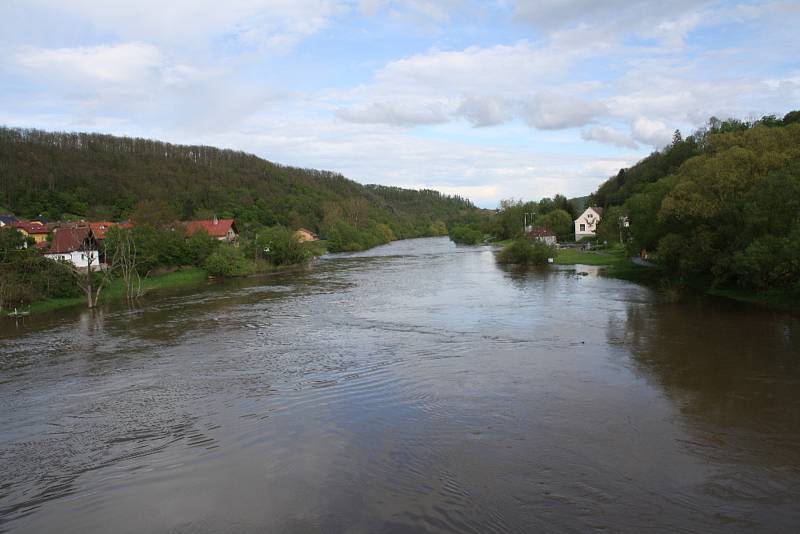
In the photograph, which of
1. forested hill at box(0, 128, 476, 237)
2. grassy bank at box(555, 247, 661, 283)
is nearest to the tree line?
forested hill at box(0, 128, 476, 237)

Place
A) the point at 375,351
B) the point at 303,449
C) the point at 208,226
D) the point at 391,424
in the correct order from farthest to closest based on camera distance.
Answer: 1. the point at 208,226
2. the point at 375,351
3. the point at 391,424
4. the point at 303,449

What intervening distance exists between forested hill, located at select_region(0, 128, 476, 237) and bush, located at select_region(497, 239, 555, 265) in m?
40.7

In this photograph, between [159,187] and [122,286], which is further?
[159,187]

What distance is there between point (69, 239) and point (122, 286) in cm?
920

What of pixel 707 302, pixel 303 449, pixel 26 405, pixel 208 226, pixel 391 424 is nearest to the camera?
pixel 303 449

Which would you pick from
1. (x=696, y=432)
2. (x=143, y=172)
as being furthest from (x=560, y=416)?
(x=143, y=172)

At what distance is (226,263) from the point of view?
156 feet

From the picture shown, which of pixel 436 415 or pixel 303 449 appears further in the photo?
pixel 436 415

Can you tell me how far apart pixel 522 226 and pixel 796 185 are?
7599cm

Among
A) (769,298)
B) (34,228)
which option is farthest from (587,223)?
(34,228)

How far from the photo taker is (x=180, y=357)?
19594 mm

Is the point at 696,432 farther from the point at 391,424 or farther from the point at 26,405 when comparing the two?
the point at 26,405

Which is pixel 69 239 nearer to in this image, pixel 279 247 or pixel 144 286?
pixel 144 286

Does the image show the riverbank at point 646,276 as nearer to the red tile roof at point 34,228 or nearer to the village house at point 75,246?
the village house at point 75,246
